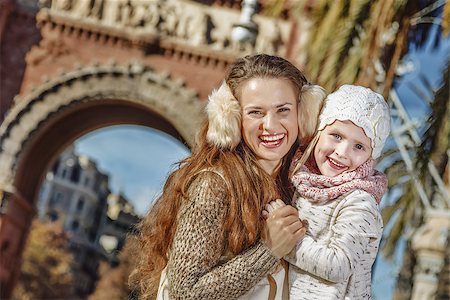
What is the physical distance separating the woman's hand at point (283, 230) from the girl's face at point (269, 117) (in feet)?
0.91

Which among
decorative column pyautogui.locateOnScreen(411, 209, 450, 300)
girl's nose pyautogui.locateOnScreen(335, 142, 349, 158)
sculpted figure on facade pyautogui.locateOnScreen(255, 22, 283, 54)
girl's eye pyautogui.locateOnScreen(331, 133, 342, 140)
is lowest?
girl's nose pyautogui.locateOnScreen(335, 142, 349, 158)

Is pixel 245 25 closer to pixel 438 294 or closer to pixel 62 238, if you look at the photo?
pixel 438 294

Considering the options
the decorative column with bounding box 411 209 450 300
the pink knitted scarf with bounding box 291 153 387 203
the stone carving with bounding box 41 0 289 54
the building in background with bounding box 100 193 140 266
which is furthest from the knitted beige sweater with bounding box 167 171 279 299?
the building in background with bounding box 100 193 140 266

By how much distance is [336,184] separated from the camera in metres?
3.14

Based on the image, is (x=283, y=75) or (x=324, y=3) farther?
(x=324, y=3)

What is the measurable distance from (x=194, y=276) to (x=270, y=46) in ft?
46.0

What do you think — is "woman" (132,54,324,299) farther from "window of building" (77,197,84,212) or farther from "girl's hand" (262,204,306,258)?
"window of building" (77,197,84,212)

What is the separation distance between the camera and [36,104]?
16.8 m

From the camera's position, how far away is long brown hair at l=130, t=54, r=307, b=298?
10.3 feet

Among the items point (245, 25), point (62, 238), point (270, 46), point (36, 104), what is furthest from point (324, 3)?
point (62, 238)

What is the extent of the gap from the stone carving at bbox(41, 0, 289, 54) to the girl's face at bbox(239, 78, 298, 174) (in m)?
13.5

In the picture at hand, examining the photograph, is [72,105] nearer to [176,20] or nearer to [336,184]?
[176,20]

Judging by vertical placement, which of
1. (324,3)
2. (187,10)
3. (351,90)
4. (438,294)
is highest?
(187,10)

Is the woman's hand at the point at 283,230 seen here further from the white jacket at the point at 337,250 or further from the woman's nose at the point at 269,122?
the woman's nose at the point at 269,122
